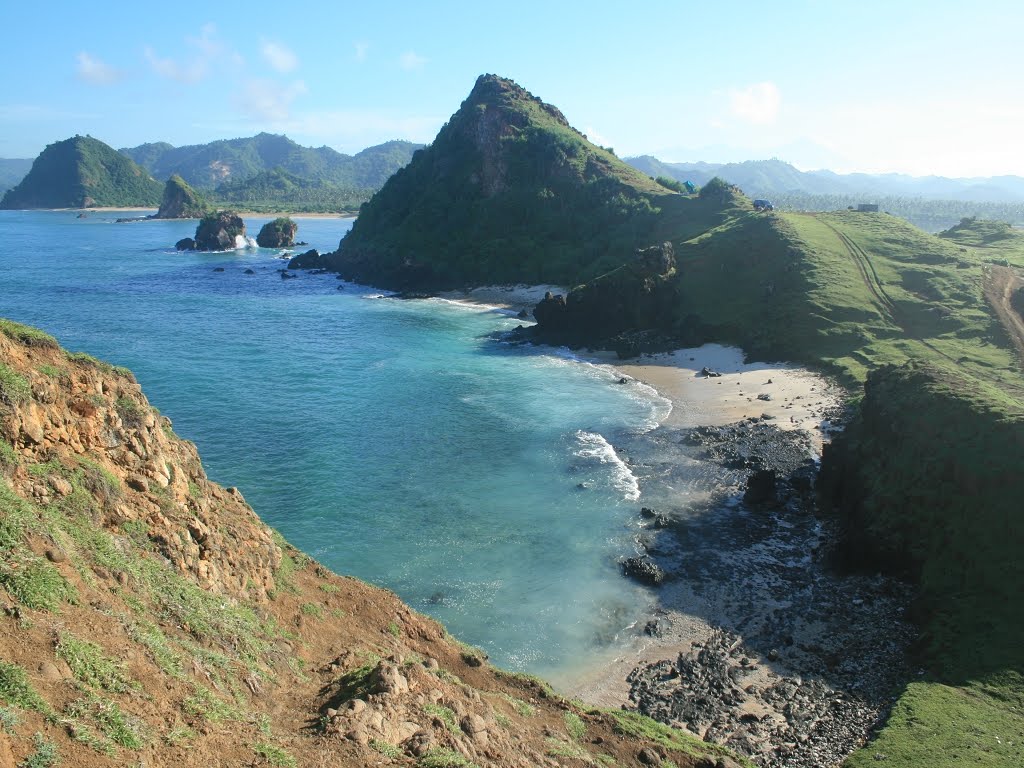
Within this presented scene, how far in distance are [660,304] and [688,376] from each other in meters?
17.4

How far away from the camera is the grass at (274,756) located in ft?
35.1

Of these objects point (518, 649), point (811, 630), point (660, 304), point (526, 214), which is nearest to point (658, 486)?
point (811, 630)

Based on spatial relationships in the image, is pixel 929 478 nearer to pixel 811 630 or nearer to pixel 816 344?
pixel 811 630

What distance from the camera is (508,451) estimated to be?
45.9 metres

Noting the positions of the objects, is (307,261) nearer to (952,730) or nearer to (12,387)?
(12,387)

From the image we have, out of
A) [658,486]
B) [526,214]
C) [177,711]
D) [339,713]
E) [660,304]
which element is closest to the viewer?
[177,711]

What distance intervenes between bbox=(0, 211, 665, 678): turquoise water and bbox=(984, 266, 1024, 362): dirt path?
34.0 meters

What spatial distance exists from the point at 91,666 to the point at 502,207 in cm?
12016

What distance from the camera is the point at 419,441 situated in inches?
1853

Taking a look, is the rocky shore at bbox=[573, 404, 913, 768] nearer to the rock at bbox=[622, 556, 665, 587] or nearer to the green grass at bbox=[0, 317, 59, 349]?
the rock at bbox=[622, 556, 665, 587]

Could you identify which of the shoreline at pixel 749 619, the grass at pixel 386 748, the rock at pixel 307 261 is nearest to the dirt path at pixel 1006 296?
the shoreline at pixel 749 619

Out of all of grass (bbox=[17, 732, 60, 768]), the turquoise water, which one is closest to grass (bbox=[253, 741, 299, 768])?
grass (bbox=[17, 732, 60, 768])

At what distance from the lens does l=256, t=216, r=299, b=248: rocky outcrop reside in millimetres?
170000

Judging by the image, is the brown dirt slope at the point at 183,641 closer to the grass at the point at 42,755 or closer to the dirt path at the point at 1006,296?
the grass at the point at 42,755
